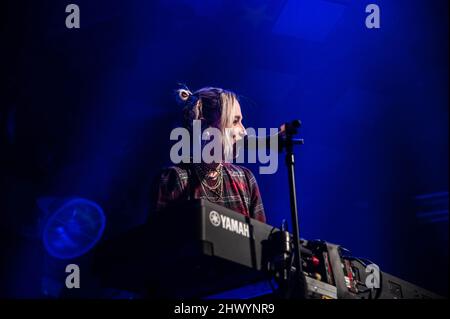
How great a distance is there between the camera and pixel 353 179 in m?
3.78

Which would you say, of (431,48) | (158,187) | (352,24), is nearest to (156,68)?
(352,24)

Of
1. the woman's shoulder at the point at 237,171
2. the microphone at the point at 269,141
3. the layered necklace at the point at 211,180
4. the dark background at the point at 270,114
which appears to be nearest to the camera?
the microphone at the point at 269,141

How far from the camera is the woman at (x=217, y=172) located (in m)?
2.17

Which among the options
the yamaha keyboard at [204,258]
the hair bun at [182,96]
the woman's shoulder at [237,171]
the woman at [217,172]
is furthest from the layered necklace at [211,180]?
the yamaha keyboard at [204,258]

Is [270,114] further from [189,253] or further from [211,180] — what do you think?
[189,253]

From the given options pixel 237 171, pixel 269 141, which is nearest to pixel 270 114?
pixel 237 171

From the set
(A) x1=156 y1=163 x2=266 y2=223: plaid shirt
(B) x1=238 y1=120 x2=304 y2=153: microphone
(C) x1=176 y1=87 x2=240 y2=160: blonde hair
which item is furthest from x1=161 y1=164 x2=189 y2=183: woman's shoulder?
(B) x1=238 y1=120 x2=304 y2=153: microphone

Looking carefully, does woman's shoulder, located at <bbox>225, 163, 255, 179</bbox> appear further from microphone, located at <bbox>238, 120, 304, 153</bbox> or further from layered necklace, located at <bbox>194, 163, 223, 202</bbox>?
microphone, located at <bbox>238, 120, 304, 153</bbox>

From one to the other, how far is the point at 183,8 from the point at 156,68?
19.6 inches

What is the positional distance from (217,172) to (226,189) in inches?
3.8

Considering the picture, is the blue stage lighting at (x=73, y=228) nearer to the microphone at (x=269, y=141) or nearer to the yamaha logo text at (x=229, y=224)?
the microphone at (x=269, y=141)

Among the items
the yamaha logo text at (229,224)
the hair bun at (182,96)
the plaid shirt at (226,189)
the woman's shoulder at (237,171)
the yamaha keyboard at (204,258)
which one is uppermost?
the hair bun at (182,96)

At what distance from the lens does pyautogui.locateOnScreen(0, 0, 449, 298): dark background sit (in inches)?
143
